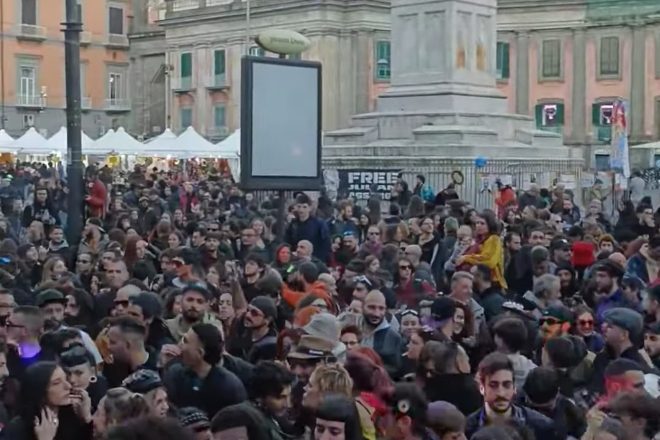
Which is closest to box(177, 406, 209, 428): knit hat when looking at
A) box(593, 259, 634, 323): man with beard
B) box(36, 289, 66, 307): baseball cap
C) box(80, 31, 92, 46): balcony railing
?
box(36, 289, 66, 307): baseball cap

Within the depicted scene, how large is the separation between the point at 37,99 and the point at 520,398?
61522 mm

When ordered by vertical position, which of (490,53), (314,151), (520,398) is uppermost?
(490,53)

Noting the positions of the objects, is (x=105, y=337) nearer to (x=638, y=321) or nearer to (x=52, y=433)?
(x=52, y=433)

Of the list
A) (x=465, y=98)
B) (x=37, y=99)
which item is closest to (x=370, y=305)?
(x=465, y=98)

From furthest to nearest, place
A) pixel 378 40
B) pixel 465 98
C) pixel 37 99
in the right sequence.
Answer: pixel 37 99 → pixel 378 40 → pixel 465 98

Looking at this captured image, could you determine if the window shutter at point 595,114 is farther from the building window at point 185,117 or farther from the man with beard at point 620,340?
the man with beard at point 620,340

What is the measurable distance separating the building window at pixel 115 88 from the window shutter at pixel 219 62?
9.69 m

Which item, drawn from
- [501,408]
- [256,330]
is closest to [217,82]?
[256,330]

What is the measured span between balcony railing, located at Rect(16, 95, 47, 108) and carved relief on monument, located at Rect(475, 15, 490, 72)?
42208 mm

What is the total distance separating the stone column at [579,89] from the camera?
59250 mm

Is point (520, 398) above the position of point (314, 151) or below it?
below

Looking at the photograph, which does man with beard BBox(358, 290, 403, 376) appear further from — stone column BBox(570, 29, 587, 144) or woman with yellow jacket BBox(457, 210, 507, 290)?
stone column BBox(570, 29, 587, 144)

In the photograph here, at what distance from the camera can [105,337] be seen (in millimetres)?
8055

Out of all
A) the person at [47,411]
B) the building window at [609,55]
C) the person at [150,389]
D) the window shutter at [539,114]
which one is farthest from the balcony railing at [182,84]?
the person at [47,411]
